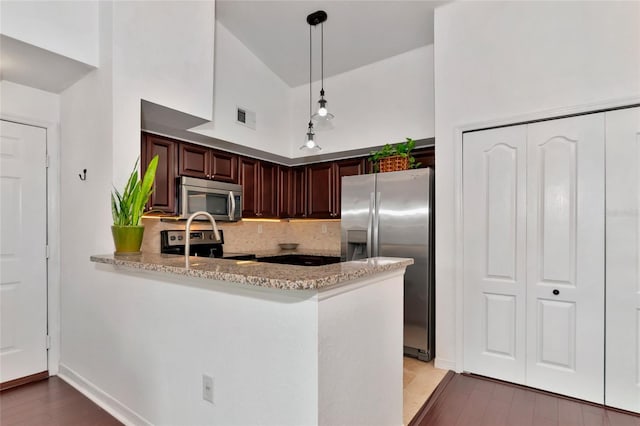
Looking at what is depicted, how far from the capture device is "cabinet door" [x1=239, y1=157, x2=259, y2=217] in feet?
13.1

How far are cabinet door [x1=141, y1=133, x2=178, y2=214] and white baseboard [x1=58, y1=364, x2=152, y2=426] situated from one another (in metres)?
1.43

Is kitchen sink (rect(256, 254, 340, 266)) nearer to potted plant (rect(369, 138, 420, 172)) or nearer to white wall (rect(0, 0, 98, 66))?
potted plant (rect(369, 138, 420, 172))

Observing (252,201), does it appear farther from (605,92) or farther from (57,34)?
(605,92)

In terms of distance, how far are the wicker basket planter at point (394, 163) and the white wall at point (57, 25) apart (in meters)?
2.54

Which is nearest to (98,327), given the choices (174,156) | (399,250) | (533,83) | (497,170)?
(174,156)

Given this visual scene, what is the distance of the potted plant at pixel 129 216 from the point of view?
214 cm

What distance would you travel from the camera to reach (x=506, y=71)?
2654 mm

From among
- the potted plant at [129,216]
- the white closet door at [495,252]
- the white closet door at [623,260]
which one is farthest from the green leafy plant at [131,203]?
the white closet door at [623,260]

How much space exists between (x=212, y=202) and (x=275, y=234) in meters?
1.52

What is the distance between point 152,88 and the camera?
248 cm

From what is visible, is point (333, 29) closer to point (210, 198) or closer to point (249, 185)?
point (249, 185)

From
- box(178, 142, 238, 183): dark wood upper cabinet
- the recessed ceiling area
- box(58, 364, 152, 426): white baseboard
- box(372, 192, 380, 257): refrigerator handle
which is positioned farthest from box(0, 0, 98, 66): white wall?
box(372, 192, 380, 257): refrigerator handle

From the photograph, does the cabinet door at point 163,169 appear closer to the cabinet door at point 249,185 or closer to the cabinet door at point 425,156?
the cabinet door at point 249,185

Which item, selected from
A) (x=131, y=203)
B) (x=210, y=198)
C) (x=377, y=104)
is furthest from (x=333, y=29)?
(x=131, y=203)
